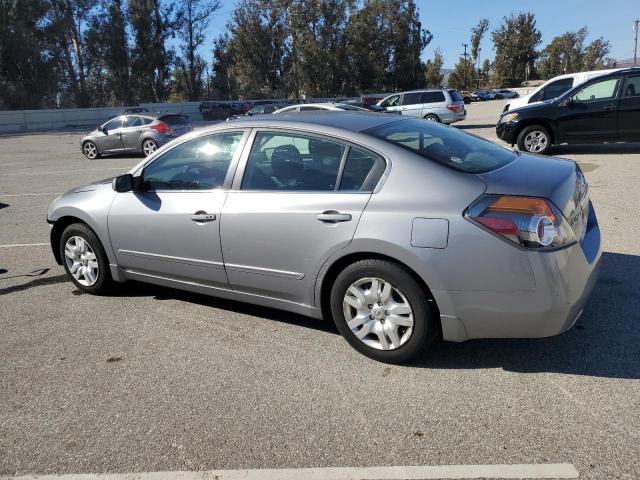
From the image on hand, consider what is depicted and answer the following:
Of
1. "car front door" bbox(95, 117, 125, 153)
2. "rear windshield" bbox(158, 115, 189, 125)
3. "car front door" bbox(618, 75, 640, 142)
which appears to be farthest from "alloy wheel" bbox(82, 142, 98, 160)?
"car front door" bbox(618, 75, 640, 142)

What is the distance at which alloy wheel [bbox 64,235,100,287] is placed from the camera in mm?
4902

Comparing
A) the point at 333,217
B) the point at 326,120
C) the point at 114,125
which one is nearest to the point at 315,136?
the point at 326,120

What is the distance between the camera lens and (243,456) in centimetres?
269

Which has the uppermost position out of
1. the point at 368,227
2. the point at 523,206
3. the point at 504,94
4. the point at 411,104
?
the point at 504,94

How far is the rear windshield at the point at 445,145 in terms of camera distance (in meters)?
3.51

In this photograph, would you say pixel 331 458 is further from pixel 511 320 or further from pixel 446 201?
pixel 446 201

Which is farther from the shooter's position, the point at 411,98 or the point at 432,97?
the point at 411,98

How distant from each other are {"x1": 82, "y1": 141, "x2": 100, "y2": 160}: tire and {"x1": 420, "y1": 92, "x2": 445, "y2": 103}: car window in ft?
40.7

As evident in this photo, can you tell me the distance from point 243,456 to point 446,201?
5.84ft

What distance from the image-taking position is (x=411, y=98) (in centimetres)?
2184

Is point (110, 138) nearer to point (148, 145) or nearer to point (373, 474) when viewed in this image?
point (148, 145)

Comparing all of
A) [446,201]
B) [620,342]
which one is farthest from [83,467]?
[620,342]

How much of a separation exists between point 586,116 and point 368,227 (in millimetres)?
10245

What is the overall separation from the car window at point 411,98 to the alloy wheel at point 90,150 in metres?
11.9
